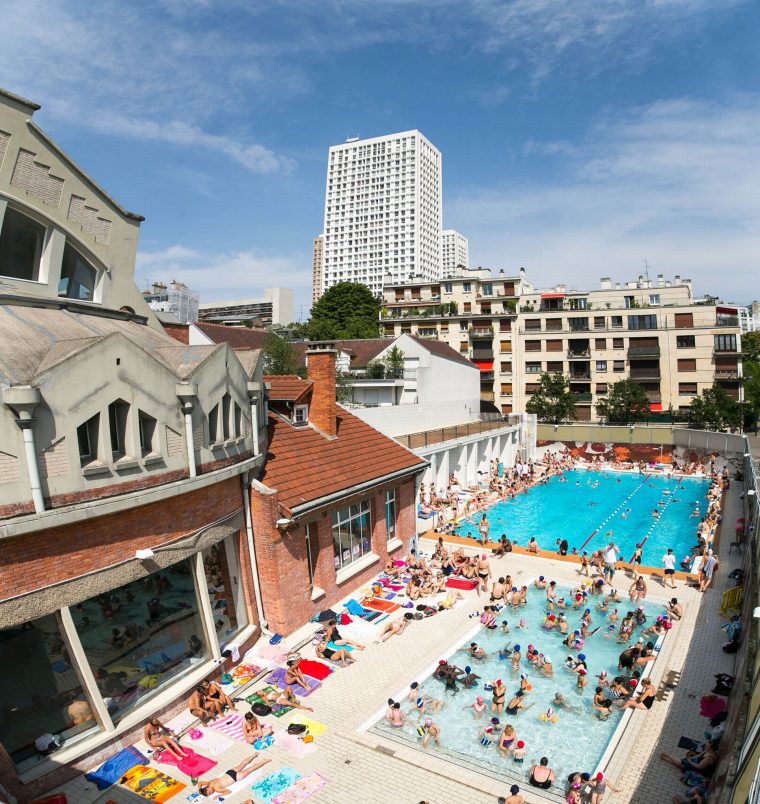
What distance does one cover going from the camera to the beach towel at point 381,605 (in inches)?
675

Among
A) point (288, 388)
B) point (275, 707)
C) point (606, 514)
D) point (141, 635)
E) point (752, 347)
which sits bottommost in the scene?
point (606, 514)

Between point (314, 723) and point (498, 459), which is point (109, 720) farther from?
point (498, 459)

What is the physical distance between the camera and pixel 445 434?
37156 millimetres

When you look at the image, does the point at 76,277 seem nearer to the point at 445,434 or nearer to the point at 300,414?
the point at 300,414

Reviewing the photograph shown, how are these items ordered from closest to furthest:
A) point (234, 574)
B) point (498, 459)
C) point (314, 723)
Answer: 1. point (314, 723)
2. point (234, 574)
3. point (498, 459)

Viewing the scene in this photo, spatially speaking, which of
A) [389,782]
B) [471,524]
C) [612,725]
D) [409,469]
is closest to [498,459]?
[471,524]

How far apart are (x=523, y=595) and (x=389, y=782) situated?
914 cm

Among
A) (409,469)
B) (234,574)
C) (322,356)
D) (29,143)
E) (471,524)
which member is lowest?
(471,524)

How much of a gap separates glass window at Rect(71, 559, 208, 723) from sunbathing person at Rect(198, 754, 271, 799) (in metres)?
2.25

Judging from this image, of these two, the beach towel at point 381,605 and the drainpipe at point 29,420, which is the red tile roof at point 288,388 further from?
the drainpipe at point 29,420

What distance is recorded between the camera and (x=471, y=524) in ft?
98.7

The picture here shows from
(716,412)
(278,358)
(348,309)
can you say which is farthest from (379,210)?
(278,358)

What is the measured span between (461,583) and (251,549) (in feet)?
27.4

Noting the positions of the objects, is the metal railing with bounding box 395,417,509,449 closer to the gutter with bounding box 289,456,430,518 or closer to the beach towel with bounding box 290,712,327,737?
the gutter with bounding box 289,456,430,518
